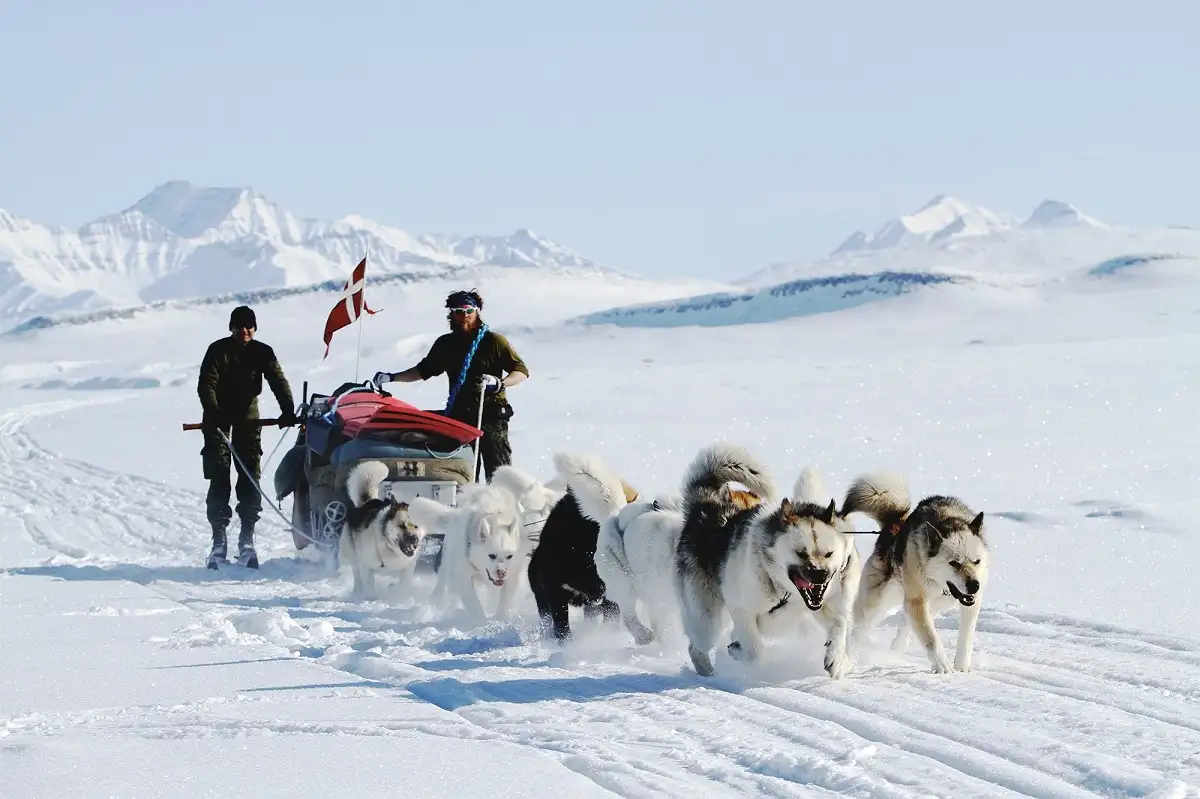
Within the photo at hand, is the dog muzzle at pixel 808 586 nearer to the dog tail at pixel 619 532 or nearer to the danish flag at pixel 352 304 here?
the dog tail at pixel 619 532

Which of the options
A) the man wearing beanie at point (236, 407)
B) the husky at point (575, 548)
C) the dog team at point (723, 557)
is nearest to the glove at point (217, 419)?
the man wearing beanie at point (236, 407)

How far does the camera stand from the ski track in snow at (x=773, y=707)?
12.9 feet

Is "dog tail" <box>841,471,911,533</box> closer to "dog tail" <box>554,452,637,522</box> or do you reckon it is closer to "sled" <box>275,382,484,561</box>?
"dog tail" <box>554,452,637,522</box>

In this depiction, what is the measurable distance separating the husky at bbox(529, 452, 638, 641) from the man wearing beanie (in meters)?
3.46

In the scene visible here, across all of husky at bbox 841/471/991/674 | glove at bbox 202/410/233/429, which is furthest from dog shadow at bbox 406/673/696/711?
glove at bbox 202/410/233/429

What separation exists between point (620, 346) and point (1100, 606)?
51.4m

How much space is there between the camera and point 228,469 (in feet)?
31.5

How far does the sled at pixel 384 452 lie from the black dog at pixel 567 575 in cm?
175

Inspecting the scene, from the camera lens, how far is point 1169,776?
3.80 metres

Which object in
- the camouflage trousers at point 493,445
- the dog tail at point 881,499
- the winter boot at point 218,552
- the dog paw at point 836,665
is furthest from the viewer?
the winter boot at point 218,552

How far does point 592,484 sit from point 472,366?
8.42 feet

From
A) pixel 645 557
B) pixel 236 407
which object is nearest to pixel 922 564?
pixel 645 557

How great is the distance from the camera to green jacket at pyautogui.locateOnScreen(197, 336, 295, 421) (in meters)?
9.53

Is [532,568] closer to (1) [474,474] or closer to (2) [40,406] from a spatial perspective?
(1) [474,474]
